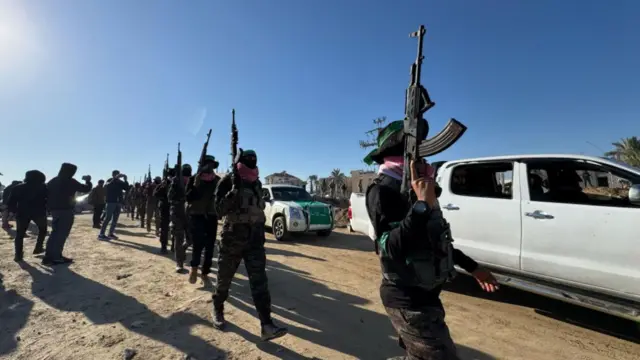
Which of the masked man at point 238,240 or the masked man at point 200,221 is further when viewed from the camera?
the masked man at point 200,221

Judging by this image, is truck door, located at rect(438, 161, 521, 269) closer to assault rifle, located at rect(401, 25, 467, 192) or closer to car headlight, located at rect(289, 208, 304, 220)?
assault rifle, located at rect(401, 25, 467, 192)

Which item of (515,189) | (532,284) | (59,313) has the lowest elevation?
(59,313)

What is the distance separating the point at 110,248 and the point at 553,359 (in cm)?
871

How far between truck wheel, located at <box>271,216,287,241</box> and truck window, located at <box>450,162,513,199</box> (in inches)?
218

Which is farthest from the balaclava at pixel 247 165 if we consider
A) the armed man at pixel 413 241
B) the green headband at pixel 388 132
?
the armed man at pixel 413 241

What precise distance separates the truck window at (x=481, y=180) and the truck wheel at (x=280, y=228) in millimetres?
5545

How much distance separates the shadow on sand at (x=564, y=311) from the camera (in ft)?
11.8

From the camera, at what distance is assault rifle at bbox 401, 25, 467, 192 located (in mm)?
1929

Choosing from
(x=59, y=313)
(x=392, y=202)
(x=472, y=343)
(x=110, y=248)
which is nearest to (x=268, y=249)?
(x=110, y=248)

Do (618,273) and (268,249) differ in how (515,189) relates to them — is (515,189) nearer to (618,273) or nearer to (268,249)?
(618,273)

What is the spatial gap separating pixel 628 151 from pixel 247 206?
34.4 metres

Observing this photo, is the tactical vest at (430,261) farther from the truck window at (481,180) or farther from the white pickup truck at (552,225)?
the truck window at (481,180)

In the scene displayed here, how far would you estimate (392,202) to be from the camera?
1797 mm

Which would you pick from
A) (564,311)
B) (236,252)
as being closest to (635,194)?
(564,311)
